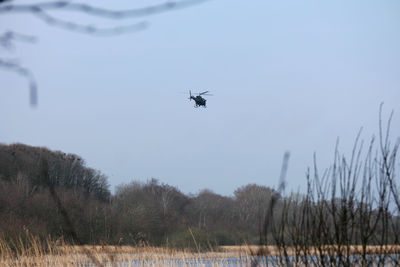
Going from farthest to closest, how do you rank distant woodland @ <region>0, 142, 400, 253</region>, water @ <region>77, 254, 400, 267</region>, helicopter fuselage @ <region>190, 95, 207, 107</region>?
1. distant woodland @ <region>0, 142, 400, 253</region>
2. helicopter fuselage @ <region>190, 95, 207, 107</region>
3. water @ <region>77, 254, 400, 267</region>

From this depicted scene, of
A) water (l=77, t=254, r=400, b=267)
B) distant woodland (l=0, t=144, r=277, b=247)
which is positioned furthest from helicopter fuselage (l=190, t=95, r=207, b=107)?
distant woodland (l=0, t=144, r=277, b=247)

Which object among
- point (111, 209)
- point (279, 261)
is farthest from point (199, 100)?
point (111, 209)

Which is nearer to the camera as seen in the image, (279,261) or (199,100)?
(279,261)

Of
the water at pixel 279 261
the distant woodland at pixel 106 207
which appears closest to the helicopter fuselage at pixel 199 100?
the water at pixel 279 261

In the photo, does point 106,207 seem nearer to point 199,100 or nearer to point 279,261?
point 199,100

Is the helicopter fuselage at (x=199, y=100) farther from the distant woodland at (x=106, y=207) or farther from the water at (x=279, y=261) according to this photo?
the distant woodland at (x=106, y=207)

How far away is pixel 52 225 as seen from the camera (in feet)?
78.9

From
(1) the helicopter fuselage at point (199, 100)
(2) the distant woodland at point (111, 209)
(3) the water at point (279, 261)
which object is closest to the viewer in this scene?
(3) the water at point (279, 261)

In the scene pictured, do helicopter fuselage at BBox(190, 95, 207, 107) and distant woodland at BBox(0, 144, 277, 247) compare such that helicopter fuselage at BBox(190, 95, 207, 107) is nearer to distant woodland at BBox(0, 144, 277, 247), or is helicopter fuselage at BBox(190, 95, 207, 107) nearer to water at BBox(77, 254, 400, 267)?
water at BBox(77, 254, 400, 267)

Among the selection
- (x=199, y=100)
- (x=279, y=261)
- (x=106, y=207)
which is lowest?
(x=279, y=261)

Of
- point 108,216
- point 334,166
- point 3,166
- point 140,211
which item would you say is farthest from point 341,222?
point 3,166

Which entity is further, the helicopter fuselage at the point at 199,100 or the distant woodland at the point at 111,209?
the distant woodland at the point at 111,209

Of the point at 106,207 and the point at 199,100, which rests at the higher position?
the point at 199,100

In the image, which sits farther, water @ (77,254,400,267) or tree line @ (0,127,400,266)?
tree line @ (0,127,400,266)
